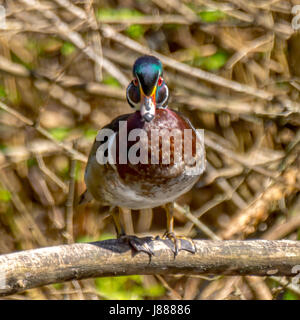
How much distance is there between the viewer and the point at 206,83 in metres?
3.15

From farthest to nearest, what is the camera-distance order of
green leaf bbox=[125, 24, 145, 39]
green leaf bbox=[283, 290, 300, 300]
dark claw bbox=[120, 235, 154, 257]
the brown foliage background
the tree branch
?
1. green leaf bbox=[125, 24, 145, 39]
2. the brown foliage background
3. green leaf bbox=[283, 290, 300, 300]
4. dark claw bbox=[120, 235, 154, 257]
5. the tree branch

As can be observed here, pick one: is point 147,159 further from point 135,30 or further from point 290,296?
point 135,30

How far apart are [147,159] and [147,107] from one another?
7.2 inches

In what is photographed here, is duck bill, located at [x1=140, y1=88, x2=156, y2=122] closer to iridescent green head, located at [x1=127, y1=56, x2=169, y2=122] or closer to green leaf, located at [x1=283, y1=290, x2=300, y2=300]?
iridescent green head, located at [x1=127, y1=56, x2=169, y2=122]

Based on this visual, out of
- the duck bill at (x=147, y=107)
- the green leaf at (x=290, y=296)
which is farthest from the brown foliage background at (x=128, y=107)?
the duck bill at (x=147, y=107)

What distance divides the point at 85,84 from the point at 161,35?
0.54 metres

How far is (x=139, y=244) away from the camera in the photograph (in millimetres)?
1857

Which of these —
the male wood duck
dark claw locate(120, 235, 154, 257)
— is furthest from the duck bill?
dark claw locate(120, 235, 154, 257)

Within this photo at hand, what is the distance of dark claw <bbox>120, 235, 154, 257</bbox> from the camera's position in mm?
1853

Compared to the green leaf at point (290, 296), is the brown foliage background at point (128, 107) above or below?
above

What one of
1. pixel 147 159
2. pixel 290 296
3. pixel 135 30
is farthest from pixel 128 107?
pixel 290 296

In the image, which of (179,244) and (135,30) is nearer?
(179,244)

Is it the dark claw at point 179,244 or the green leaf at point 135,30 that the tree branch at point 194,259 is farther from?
the green leaf at point 135,30

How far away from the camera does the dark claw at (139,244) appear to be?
1.85 metres
